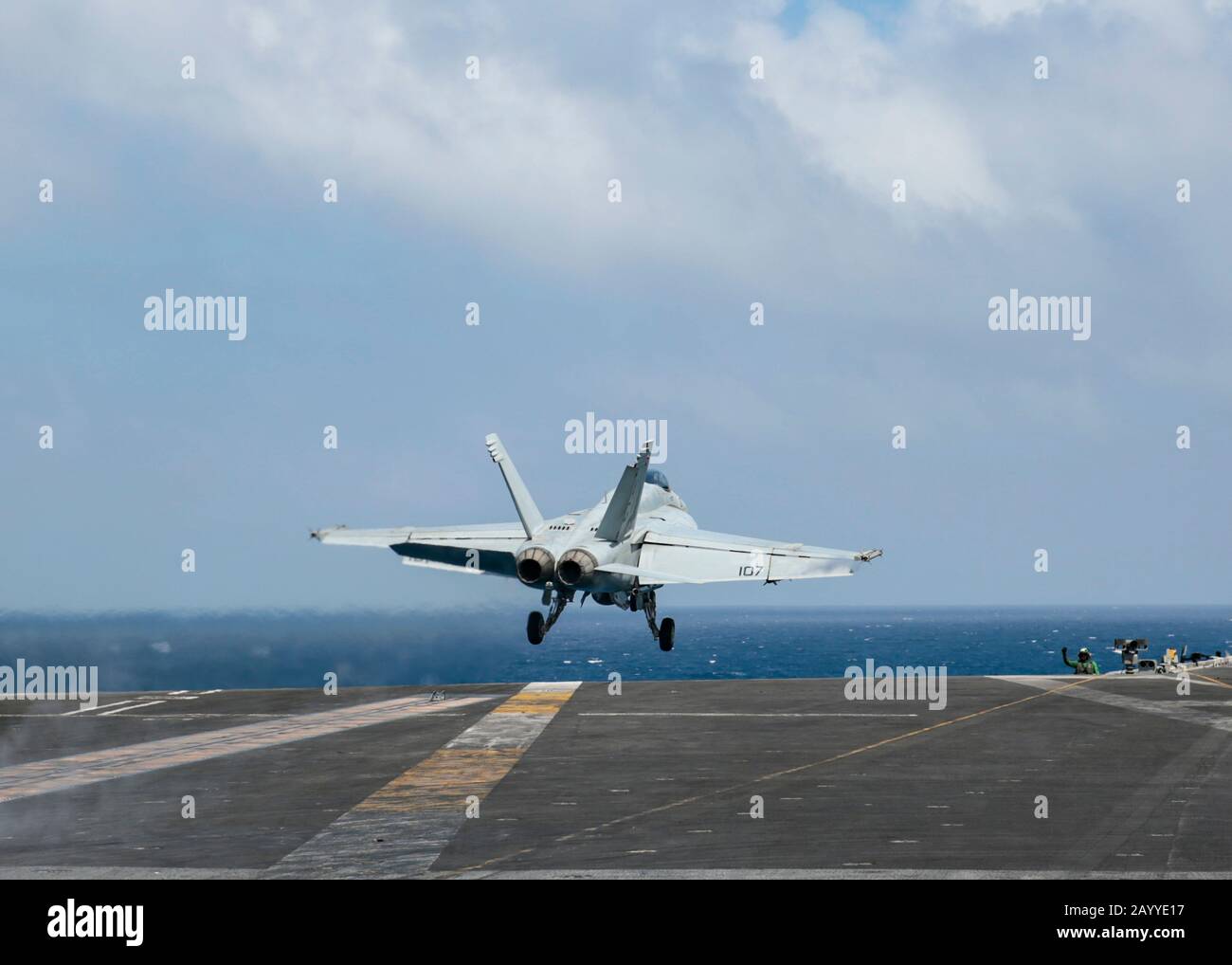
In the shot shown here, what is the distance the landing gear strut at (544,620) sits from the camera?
28297 mm

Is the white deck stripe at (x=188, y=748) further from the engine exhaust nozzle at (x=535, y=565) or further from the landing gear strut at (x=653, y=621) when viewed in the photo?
the landing gear strut at (x=653, y=621)

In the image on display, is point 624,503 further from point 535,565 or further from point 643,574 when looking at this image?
point 535,565

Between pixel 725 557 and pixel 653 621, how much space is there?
100 inches

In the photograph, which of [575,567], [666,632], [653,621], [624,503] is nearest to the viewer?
Result: [575,567]

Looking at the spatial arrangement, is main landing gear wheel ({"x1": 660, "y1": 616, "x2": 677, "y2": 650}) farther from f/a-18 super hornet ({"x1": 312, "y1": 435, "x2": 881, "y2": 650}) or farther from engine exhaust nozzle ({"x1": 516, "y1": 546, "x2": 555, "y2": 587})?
engine exhaust nozzle ({"x1": 516, "y1": 546, "x2": 555, "y2": 587})

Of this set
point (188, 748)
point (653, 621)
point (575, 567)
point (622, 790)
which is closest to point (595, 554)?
point (575, 567)

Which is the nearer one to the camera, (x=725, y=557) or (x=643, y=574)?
(x=643, y=574)

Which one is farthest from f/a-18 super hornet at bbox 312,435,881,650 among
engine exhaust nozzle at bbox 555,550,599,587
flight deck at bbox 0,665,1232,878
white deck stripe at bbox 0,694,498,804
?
white deck stripe at bbox 0,694,498,804

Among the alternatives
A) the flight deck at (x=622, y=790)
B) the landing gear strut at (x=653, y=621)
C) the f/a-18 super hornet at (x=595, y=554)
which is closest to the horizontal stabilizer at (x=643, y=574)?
the f/a-18 super hornet at (x=595, y=554)

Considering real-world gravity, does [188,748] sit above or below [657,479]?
below

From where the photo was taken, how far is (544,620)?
94.6 feet

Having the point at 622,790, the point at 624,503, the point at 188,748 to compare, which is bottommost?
the point at 188,748

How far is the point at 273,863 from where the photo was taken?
2350 cm
